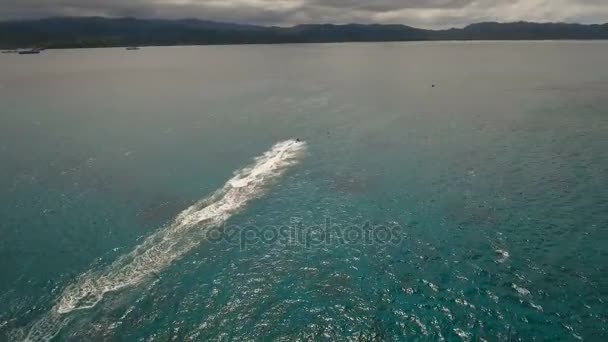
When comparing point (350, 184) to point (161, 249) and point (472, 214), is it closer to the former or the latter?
point (472, 214)

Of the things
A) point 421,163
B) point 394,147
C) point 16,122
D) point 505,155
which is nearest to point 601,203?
point 505,155

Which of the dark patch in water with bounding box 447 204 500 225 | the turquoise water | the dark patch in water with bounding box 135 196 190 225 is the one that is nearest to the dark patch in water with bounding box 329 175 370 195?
the turquoise water

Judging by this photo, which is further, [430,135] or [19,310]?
[430,135]

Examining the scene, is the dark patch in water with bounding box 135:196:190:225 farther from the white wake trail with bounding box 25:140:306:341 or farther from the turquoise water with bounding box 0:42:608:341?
the white wake trail with bounding box 25:140:306:341

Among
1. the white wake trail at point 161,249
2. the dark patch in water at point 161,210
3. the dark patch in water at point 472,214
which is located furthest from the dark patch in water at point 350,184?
the dark patch in water at point 161,210

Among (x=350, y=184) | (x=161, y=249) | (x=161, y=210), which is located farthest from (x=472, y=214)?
(x=161, y=210)

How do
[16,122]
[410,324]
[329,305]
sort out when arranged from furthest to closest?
[16,122] < [329,305] < [410,324]

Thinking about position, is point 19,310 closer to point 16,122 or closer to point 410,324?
point 410,324

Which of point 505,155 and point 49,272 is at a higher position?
point 505,155
